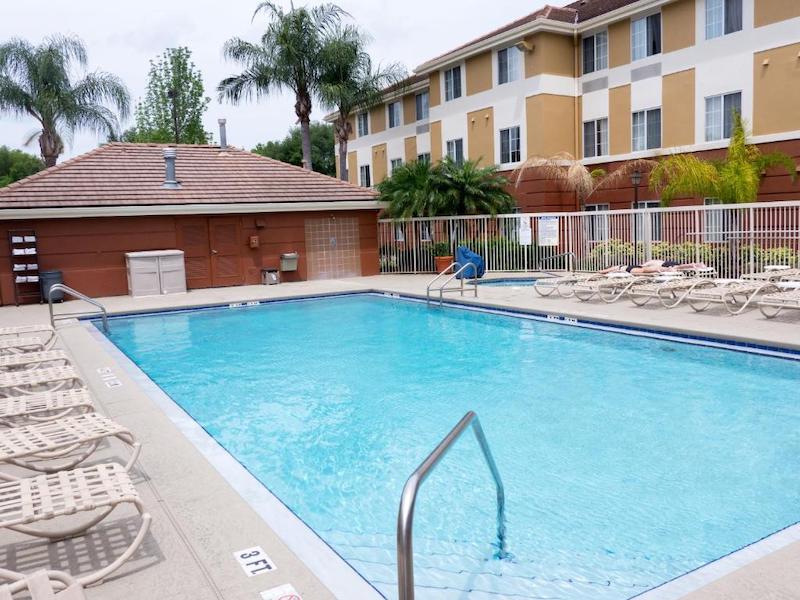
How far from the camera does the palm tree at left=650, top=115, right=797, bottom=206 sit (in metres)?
17.6

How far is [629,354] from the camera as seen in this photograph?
31.7ft

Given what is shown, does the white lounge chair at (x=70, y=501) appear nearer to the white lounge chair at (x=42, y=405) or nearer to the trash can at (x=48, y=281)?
the white lounge chair at (x=42, y=405)

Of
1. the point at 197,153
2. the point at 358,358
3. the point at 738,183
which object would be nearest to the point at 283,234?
the point at 197,153

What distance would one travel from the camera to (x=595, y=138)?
24672 mm

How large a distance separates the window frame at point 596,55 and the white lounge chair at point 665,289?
13.1 m

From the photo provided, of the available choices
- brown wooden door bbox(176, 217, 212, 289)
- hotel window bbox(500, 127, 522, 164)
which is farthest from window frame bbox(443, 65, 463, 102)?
brown wooden door bbox(176, 217, 212, 289)

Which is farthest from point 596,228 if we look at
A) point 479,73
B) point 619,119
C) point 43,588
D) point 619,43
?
point 43,588

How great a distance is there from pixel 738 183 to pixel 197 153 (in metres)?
15.6

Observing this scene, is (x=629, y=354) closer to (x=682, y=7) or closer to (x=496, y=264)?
(x=496, y=264)

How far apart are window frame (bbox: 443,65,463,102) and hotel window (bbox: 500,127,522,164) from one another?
3.15m

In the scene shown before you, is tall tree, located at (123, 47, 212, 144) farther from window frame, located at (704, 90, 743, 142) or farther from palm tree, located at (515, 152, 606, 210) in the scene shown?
window frame, located at (704, 90, 743, 142)

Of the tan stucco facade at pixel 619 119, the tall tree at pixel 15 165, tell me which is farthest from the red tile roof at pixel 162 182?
the tall tree at pixel 15 165

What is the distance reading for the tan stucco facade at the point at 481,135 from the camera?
26.4 m

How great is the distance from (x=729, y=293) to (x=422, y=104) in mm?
22118
